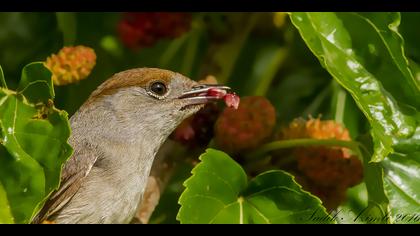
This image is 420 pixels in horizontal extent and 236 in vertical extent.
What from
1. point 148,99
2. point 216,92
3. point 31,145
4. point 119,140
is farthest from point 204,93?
point 31,145

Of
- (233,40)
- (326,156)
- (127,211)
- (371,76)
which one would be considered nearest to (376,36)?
(371,76)

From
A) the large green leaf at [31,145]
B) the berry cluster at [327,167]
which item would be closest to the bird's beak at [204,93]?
the berry cluster at [327,167]

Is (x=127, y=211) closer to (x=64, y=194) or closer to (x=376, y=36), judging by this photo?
(x=64, y=194)

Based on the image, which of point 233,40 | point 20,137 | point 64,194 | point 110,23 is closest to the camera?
point 20,137

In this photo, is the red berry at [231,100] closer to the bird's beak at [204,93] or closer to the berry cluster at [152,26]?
the bird's beak at [204,93]

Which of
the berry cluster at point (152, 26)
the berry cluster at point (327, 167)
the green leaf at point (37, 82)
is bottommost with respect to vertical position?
the berry cluster at point (327, 167)

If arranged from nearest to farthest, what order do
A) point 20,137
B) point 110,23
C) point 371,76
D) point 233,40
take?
point 20,137, point 371,76, point 233,40, point 110,23

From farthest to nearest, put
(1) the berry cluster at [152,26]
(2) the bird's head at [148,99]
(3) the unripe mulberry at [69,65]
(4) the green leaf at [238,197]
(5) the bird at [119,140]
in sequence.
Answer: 1. (1) the berry cluster at [152,26]
2. (2) the bird's head at [148,99]
3. (5) the bird at [119,140]
4. (3) the unripe mulberry at [69,65]
5. (4) the green leaf at [238,197]
